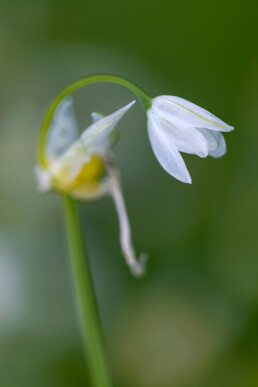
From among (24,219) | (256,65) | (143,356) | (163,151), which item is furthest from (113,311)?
(163,151)

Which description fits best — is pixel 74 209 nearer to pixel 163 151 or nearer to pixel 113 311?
pixel 163 151

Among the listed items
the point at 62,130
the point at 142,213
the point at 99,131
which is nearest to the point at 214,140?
the point at 99,131

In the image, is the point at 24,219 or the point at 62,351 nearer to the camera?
the point at 62,351

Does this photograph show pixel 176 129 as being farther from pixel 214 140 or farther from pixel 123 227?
pixel 123 227

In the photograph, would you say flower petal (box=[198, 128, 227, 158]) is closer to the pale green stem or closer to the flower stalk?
the flower stalk

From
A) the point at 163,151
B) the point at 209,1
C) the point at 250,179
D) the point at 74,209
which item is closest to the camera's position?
the point at 163,151

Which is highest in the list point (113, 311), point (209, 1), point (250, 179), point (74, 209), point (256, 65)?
point (209, 1)

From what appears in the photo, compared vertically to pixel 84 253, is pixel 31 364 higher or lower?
lower

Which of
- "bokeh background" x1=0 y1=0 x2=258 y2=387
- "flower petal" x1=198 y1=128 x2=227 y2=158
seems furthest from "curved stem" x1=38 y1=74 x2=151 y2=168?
"bokeh background" x1=0 y1=0 x2=258 y2=387
